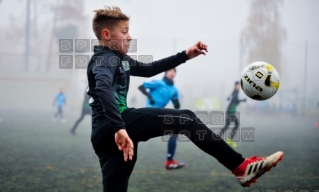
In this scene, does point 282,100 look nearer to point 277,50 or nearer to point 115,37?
point 277,50

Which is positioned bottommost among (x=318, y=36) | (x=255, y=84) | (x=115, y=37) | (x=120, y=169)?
(x=120, y=169)

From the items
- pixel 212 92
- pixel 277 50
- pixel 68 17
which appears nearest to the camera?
pixel 277 50

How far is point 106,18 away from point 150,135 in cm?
93

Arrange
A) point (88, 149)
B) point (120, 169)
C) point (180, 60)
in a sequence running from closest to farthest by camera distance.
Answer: point (120, 169) → point (180, 60) → point (88, 149)

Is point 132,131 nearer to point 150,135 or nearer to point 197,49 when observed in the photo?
point 150,135

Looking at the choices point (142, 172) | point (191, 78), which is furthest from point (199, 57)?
point (142, 172)

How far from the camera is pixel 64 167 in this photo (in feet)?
19.5

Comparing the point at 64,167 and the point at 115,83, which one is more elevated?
the point at 115,83

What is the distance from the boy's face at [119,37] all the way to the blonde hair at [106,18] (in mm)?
37

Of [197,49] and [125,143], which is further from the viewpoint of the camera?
[197,49]

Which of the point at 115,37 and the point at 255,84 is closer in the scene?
the point at 115,37

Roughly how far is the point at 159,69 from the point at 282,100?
25883mm

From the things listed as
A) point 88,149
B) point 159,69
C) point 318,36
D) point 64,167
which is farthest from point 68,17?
point 159,69

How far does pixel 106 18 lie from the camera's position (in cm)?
294
